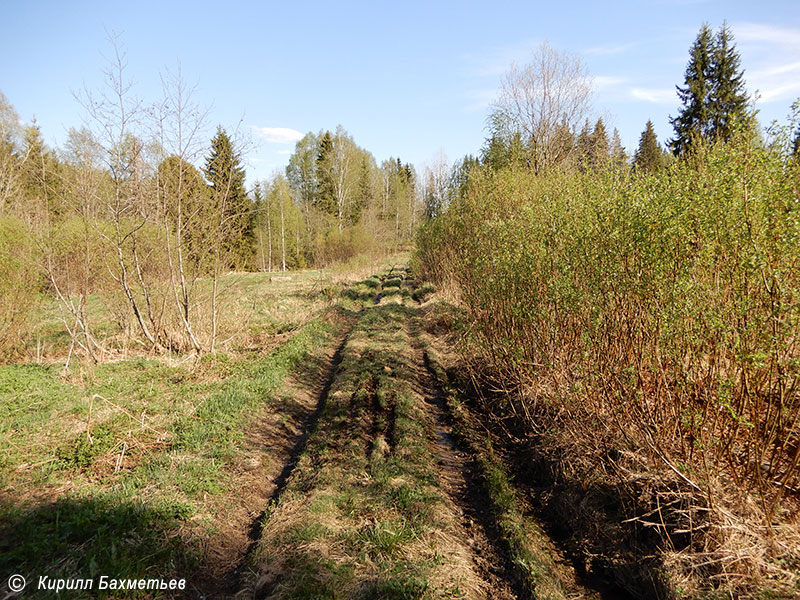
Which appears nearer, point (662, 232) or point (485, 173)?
point (662, 232)

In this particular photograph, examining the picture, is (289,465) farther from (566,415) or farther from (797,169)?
(797,169)

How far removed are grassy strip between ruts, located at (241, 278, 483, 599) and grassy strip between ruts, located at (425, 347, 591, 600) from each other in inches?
20.1

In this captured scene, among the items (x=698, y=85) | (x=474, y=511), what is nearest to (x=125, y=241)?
(x=474, y=511)

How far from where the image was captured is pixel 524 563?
369 cm

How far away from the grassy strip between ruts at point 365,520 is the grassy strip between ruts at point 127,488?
86 centimetres

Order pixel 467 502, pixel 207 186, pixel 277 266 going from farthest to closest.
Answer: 1. pixel 277 266
2. pixel 207 186
3. pixel 467 502

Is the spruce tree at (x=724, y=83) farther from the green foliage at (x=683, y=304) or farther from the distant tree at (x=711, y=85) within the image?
the green foliage at (x=683, y=304)

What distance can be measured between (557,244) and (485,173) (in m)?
8.45

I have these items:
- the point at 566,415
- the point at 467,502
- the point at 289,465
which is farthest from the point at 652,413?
the point at 289,465

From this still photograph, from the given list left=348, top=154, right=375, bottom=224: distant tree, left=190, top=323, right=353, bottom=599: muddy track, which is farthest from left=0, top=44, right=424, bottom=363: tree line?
left=348, top=154, right=375, bottom=224: distant tree

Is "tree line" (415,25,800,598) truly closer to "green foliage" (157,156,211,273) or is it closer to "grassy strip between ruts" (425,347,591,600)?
"grassy strip between ruts" (425,347,591,600)

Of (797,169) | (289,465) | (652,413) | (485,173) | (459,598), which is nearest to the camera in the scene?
(797,169)

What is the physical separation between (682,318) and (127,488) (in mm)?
5919

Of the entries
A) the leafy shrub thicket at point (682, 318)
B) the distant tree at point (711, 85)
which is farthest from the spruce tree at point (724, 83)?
the leafy shrub thicket at point (682, 318)
